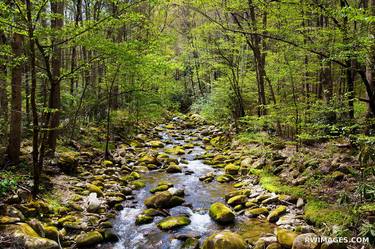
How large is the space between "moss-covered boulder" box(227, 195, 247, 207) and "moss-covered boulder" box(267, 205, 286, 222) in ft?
3.38

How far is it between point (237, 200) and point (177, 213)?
1.63 metres

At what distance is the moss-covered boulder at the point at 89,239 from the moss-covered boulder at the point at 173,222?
1392 millimetres

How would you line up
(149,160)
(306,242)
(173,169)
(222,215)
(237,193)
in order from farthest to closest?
(149,160)
(173,169)
(237,193)
(222,215)
(306,242)

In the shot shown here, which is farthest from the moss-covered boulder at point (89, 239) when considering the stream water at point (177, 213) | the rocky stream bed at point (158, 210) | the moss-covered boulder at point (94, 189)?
the moss-covered boulder at point (94, 189)

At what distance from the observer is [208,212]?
748 cm

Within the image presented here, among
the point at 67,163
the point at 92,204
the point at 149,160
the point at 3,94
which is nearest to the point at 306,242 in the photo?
the point at 92,204

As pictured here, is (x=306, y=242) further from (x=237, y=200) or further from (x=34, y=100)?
(x=34, y=100)

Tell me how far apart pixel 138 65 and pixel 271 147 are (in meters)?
5.81

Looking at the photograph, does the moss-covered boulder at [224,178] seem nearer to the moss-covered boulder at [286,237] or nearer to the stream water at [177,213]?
the stream water at [177,213]

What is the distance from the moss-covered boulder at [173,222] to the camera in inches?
261

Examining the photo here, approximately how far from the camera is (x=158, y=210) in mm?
7465

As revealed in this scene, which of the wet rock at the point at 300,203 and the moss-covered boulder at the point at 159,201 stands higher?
the wet rock at the point at 300,203

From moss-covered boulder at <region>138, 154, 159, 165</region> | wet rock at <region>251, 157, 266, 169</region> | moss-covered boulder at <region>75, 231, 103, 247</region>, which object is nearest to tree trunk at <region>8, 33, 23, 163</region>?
moss-covered boulder at <region>75, 231, 103, 247</region>

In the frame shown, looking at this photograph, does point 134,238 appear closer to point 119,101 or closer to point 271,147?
point 271,147
